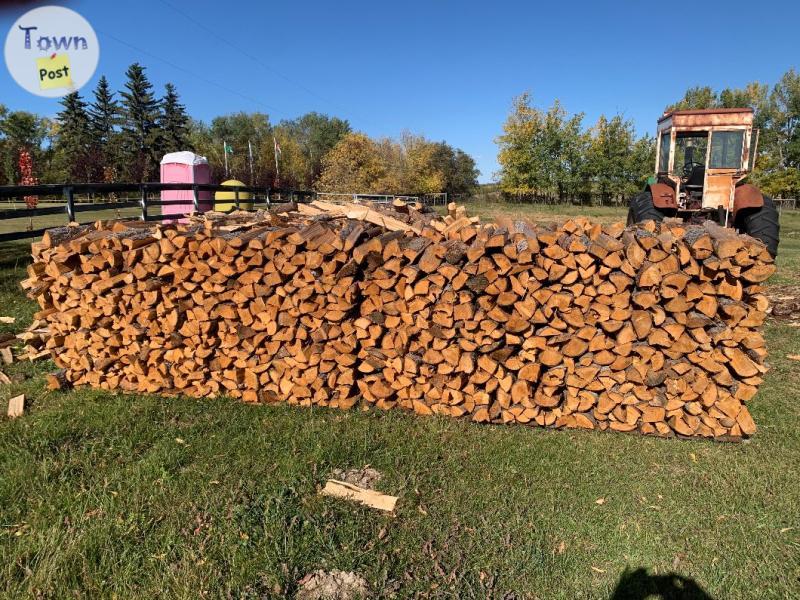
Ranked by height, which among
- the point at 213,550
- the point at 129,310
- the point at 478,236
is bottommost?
the point at 213,550

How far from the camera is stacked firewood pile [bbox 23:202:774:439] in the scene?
398 centimetres

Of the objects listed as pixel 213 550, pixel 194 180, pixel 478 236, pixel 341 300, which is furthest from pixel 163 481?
pixel 194 180

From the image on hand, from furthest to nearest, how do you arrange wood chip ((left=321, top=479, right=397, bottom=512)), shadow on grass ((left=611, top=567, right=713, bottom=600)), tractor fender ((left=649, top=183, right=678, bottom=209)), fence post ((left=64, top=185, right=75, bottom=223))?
tractor fender ((left=649, top=183, right=678, bottom=209)) → fence post ((left=64, top=185, right=75, bottom=223)) → wood chip ((left=321, top=479, right=397, bottom=512)) → shadow on grass ((left=611, top=567, right=713, bottom=600))

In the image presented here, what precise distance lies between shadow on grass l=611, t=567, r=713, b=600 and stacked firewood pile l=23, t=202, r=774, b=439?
1539 mm

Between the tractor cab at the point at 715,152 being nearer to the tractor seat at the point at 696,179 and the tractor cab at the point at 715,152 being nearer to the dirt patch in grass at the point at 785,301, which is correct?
the tractor seat at the point at 696,179

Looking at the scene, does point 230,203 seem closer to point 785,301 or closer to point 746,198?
point 746,198

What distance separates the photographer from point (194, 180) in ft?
42.3

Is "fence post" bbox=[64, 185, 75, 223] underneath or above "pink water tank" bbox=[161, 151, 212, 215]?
underneath

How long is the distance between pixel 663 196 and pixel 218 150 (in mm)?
60417

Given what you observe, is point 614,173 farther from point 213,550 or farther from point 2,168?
point 2,168

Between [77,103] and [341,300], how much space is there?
232 ft

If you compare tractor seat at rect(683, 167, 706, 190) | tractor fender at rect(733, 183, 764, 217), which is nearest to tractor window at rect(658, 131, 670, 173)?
tractor seat at rect(683, 167, 706, 190)

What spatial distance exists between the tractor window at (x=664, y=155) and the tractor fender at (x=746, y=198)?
1781 mm

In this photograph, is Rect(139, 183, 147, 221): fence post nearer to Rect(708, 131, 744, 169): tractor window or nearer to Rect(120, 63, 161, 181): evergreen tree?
Rect(708, 131, 744, 169): tractor window
